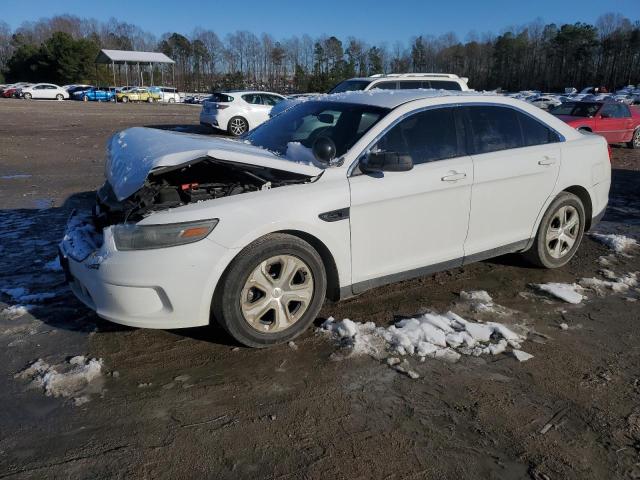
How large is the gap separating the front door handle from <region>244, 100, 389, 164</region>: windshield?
0.69 meters

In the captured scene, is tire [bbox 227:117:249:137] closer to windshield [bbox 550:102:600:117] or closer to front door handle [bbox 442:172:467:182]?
windshield [bbox 550:102:600:117]

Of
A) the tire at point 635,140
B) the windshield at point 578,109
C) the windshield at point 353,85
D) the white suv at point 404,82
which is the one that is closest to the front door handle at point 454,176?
the white suv at point 404,82

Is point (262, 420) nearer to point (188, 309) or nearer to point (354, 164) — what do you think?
point (188, 309)

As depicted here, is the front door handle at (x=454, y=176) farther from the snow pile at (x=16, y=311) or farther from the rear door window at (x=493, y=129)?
the snow pile at (x=16, y=311)

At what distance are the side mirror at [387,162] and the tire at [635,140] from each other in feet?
49.8

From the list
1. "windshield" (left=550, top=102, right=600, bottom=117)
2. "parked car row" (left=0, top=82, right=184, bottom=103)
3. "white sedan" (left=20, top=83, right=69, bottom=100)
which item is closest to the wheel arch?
"windshield" (left=550, top=102, right=600, bottom=117)

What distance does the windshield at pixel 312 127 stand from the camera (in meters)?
4.13

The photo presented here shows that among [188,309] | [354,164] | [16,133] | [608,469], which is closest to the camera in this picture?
[608,469]

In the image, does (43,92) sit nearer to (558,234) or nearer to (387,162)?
(558,234)

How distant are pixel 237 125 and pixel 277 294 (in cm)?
1571

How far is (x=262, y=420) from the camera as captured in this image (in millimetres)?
2916

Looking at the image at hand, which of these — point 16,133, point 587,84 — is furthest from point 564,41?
point 16,133

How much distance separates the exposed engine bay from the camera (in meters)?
3.54

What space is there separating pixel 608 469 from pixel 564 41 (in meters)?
114
